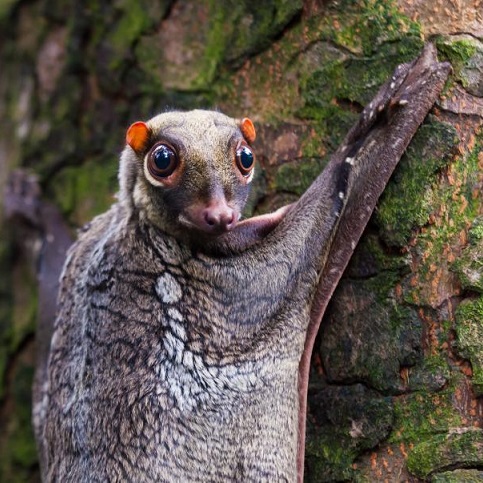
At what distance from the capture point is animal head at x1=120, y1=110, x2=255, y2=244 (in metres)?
4.59

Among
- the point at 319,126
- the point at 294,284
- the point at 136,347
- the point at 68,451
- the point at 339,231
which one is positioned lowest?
the point at 68,451

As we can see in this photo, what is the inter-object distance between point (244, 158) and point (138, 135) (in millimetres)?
638

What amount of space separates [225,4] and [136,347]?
2.60 meters

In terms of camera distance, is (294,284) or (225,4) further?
(225,4)

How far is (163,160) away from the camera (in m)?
4.70

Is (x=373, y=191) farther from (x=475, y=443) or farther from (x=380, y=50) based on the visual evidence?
(x=475, y=443)

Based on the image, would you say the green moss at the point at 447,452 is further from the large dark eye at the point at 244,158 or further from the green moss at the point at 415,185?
the large dark eye at the point at 244,158

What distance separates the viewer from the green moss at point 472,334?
428 cm

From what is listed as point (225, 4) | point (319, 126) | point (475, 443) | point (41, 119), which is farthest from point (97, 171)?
point (475, 443)

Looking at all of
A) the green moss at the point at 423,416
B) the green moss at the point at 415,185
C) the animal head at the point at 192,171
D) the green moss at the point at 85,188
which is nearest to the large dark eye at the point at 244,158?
the animal head at the point at 192,171

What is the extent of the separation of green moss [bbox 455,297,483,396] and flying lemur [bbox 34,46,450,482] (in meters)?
0.75

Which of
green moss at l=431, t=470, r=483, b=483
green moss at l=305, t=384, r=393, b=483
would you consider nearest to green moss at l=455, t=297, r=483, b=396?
green moss at l=431, t=470, r=483, b=483

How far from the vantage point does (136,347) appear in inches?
186

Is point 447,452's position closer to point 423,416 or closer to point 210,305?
point 423,416
